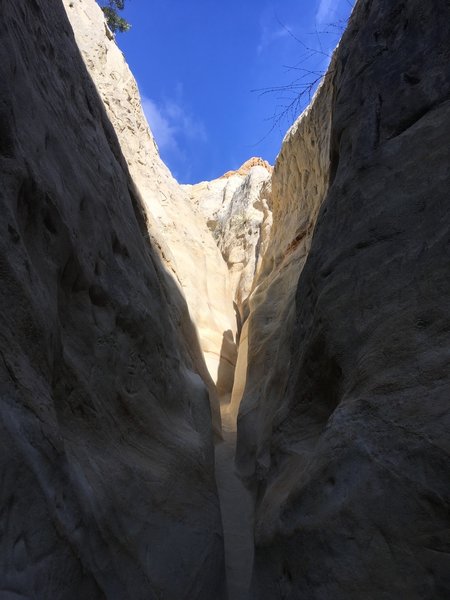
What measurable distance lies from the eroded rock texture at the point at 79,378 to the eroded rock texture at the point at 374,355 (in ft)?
2.70

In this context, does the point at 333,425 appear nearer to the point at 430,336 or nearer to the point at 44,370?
the point at 430,336

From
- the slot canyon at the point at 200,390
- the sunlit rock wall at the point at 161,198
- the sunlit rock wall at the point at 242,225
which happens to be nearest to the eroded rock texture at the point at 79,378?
the slot canyon at the point at 200,390

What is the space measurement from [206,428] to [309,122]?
6.67m

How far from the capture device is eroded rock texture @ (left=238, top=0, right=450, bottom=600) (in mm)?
2387

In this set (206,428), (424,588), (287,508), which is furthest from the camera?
(206,428)

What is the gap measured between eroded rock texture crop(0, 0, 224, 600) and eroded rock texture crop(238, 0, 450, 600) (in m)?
0.82

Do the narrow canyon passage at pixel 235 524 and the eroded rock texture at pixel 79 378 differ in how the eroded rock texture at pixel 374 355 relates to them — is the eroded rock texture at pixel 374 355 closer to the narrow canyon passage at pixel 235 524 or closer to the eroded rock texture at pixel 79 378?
the narrow canyon passage at pixel 235 524

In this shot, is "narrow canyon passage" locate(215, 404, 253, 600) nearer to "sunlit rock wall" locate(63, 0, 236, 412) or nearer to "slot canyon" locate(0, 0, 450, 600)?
"slot canyon" locate(0, 0, 450, 600)

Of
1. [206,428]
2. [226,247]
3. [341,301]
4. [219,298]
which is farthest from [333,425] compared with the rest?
Answer: [226,247]

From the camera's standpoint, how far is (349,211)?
151 inches

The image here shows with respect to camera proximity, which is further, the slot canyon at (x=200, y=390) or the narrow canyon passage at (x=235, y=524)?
the narrow canyon passage at (x=235, y=524)

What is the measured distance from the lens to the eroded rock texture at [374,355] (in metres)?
2.39

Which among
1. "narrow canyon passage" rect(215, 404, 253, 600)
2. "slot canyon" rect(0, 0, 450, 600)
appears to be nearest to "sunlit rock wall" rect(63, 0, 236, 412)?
"narrow canyon passage" rect(215, 404, 253, 600)

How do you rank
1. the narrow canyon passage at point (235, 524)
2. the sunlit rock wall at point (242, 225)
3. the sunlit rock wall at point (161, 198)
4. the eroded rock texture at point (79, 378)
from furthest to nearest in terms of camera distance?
1. the sunlit rock wall at point (242, 225)
2. the sunlit rock wall at point (161, 198)
3. the narrow canyon passage at point (235, 524)
4. the eroded rock texture at point (79, 378)
